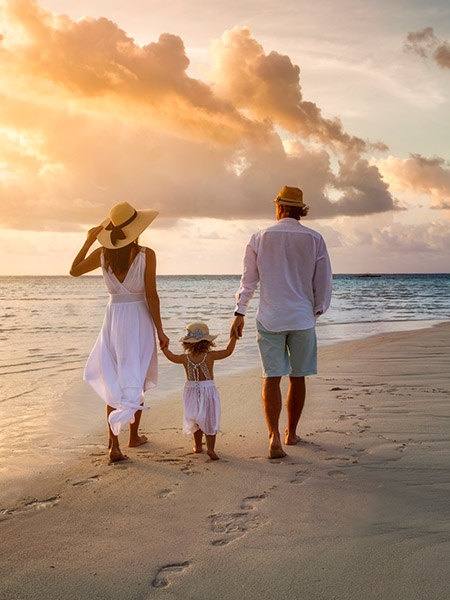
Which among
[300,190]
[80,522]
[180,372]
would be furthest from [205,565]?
[180,372]

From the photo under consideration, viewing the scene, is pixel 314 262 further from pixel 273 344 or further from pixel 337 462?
pixel 337 462

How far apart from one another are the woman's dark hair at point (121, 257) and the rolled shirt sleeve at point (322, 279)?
58.4 inches

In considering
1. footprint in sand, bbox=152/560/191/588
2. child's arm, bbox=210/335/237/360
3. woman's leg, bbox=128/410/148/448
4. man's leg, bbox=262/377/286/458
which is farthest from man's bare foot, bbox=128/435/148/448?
footprint in sand, bbox=152/560/191/588

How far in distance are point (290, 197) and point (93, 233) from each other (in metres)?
1.67

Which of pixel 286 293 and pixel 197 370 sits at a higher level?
pixel 286 293

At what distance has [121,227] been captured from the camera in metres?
4.40

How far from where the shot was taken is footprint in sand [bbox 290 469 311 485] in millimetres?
3643

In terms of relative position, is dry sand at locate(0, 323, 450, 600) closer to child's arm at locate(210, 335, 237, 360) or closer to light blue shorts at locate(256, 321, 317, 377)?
light blue shorts at locate(256, 321, 317, 377)

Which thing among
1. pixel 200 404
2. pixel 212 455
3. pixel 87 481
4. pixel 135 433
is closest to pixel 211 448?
pixel 212 455

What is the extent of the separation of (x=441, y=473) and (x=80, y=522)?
2.39 metres

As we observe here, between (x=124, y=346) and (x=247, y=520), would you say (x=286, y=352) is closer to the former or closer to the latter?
(x=124, y=346)

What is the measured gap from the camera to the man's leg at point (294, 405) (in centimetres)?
452

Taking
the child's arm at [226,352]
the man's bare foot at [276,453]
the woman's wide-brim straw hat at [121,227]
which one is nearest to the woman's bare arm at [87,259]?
the woman's wide-brim straw hat at [121,227]

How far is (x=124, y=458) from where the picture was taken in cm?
424
